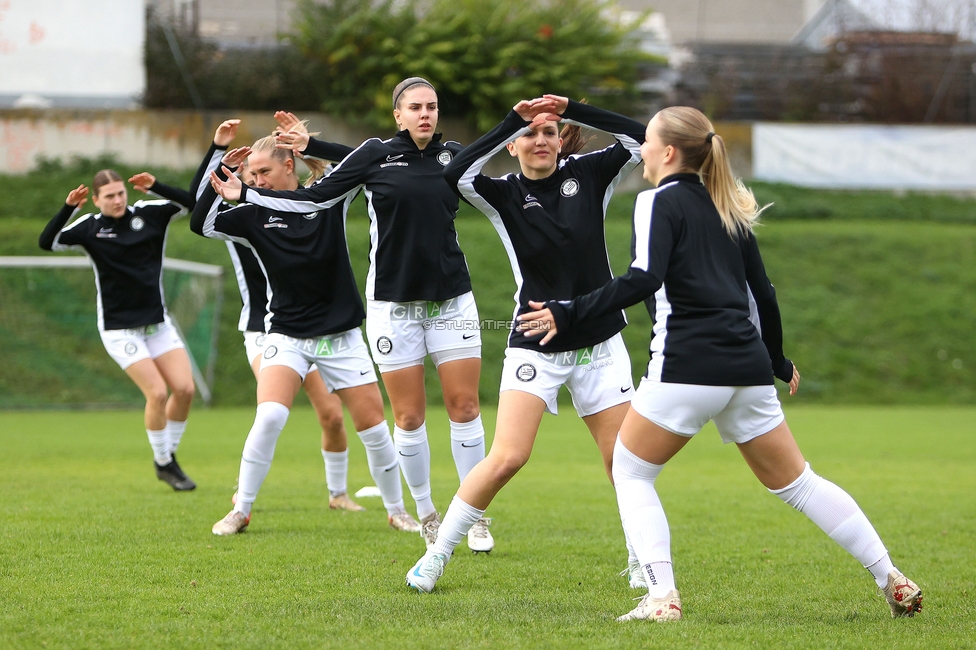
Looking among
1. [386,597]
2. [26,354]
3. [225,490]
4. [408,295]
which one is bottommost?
[26,354]

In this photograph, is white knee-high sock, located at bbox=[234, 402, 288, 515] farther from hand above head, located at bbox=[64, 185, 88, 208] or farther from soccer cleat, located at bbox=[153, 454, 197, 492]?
hand above head, located at bbox=[64, 185, 88, 208]

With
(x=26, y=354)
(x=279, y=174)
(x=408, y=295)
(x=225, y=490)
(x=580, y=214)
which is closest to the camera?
(x=580, y=214)

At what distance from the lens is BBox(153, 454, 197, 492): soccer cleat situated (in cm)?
843

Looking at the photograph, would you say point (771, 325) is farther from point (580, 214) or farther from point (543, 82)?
point (543, 82)

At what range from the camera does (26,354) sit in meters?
16.4

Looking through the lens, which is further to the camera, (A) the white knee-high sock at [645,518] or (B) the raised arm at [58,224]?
(B) the raised arm at [58,224]

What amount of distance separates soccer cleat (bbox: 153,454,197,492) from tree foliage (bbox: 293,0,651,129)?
1509cm

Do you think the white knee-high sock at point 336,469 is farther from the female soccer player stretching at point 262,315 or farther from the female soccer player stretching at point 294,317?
the female soccer player stretching at point 294,317

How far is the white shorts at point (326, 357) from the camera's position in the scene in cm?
661

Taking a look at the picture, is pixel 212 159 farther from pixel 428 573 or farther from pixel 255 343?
pixel 428 573

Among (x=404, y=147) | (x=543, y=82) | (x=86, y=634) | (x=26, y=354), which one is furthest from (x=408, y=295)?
(x=543, y=82)

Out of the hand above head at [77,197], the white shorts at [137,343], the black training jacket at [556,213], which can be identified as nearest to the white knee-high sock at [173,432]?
the white shorts at [137,343]

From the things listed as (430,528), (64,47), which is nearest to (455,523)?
(430,528)

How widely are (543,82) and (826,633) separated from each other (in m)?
20.3
